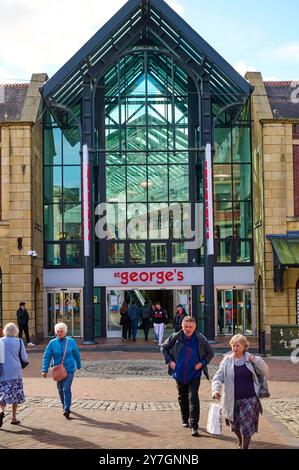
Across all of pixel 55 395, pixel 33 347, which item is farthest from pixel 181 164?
pixel 55 395

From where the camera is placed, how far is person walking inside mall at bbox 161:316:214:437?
1003 cm

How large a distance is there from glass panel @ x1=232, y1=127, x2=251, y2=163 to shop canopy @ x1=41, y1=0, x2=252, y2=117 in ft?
4.53

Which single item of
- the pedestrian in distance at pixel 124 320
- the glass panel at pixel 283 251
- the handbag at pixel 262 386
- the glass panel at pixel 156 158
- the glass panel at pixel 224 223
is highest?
the glass panel at pixel 156 158

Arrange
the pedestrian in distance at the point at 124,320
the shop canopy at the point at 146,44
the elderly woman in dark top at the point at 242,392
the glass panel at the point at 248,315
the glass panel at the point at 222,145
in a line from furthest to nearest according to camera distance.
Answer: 1. the glass panel at the point at 222,145
2. the glass panel at the point at 248,315
3. the pedestrian in distance at the point at 124,320
4. the shop canopy at the point at 146,44
5. the elderly woman in dark top at the point at 242,392

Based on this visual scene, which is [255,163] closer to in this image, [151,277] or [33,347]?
[151,277]

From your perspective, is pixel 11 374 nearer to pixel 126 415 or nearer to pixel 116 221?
pixel 126 415

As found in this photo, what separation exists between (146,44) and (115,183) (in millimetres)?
6319

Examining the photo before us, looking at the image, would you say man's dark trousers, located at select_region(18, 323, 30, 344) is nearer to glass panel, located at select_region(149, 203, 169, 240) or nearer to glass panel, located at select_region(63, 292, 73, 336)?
glass panel, located at select_region(63, 292, 73, 336)

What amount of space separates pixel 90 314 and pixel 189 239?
22.1ft

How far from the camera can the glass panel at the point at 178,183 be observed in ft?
103

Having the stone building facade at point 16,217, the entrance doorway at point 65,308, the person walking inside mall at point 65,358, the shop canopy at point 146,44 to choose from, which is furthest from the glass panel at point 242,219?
the person walking inside mall at point 65,358

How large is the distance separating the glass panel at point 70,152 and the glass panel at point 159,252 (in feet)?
15.9

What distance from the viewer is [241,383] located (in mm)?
8141

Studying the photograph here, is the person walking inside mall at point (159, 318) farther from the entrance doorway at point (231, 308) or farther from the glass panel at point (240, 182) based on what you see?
the glass panel at point (240, 182)
